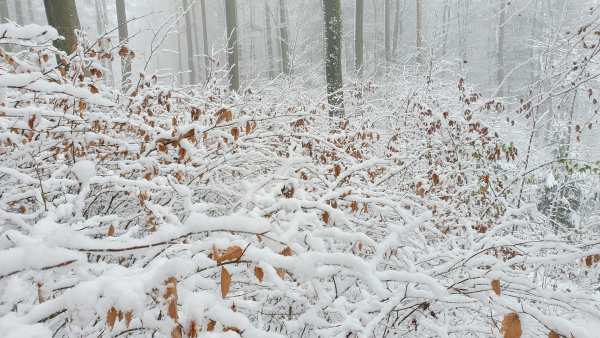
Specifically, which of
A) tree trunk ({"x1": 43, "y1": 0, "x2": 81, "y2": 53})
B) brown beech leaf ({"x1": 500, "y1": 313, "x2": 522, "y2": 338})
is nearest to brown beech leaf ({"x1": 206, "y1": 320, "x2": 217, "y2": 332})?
brown beech leaf ({"x1": 500, "y1": 313, "x2": 522, "y2": 338})

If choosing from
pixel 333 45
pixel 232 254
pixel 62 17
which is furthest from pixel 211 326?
A: pixel 333 45

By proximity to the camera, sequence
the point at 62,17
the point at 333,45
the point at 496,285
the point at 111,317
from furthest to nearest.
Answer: the point at 333,45, the point at 62,17, the point at 496,285, the point at 111,317

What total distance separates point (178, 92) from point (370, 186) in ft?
7.95

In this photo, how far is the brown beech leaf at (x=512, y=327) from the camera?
1.07 m

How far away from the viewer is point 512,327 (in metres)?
1.08

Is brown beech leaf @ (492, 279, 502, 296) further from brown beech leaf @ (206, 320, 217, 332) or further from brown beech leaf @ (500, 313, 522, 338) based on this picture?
brown beech leaf @ (206, 320, 217, 332)

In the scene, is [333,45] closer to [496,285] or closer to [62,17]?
[62,17]

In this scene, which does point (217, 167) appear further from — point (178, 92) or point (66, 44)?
point (66, 44)

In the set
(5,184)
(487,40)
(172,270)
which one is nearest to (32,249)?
(172,270)

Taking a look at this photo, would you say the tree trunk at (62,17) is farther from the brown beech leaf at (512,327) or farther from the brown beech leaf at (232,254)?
the brown beech leaf at (512,327)

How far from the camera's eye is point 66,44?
427 cm

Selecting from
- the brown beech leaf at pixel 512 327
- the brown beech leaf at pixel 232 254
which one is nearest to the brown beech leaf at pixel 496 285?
the brown beech leaf at pixel 512 327

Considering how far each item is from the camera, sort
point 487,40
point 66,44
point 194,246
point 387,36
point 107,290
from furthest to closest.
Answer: point 487,40 → point 387,36 → point 66,44 → point 194,246 → point 107,290

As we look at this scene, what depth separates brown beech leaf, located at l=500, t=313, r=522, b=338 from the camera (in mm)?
1066
